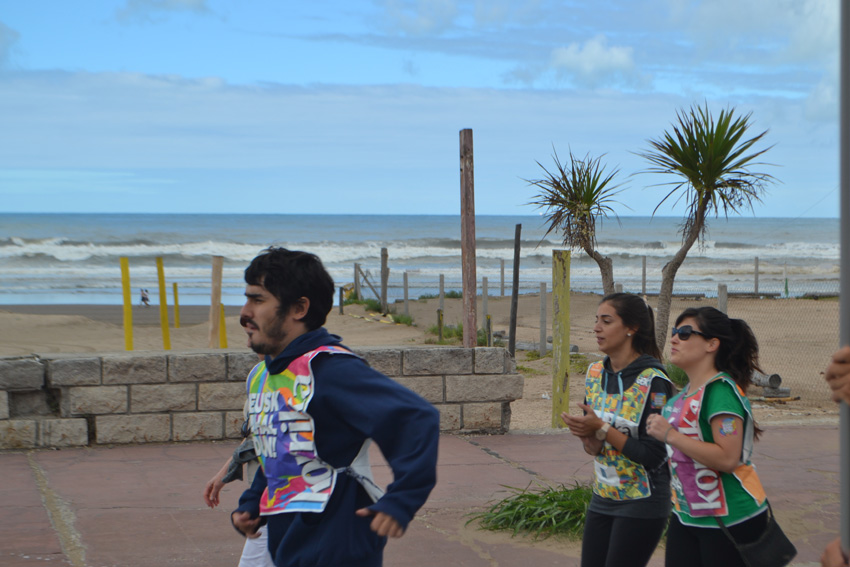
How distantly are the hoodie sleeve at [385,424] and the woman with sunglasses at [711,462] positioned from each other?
1.12 meters

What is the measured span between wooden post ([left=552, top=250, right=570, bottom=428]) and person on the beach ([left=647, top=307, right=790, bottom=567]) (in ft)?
14.8

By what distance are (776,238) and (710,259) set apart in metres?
26.9

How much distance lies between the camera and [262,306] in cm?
254

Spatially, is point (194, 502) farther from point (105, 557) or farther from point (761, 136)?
point (761, 136)

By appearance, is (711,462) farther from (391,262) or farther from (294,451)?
(391,262)

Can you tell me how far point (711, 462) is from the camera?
9.73 feet

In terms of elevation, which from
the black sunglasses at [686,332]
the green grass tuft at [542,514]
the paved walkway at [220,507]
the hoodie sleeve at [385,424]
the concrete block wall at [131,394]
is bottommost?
the paved walkway at [220,507]

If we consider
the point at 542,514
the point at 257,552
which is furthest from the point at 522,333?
the point at 257,552

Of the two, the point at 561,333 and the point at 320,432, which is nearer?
the point at 320,432

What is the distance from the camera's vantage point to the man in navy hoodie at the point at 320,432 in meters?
2.27

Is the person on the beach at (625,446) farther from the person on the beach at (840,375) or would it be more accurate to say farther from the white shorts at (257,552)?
the person on the beach at (840,375)

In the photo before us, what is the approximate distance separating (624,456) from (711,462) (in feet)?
1.45

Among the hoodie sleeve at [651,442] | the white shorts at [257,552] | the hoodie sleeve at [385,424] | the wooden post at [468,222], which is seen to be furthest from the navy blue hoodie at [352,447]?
the wooden post at [468,222]

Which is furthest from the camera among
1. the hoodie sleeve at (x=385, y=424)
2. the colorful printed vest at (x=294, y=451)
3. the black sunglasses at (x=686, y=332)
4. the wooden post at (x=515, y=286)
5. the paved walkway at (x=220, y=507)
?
the wooden post at (x=515, y=286)
